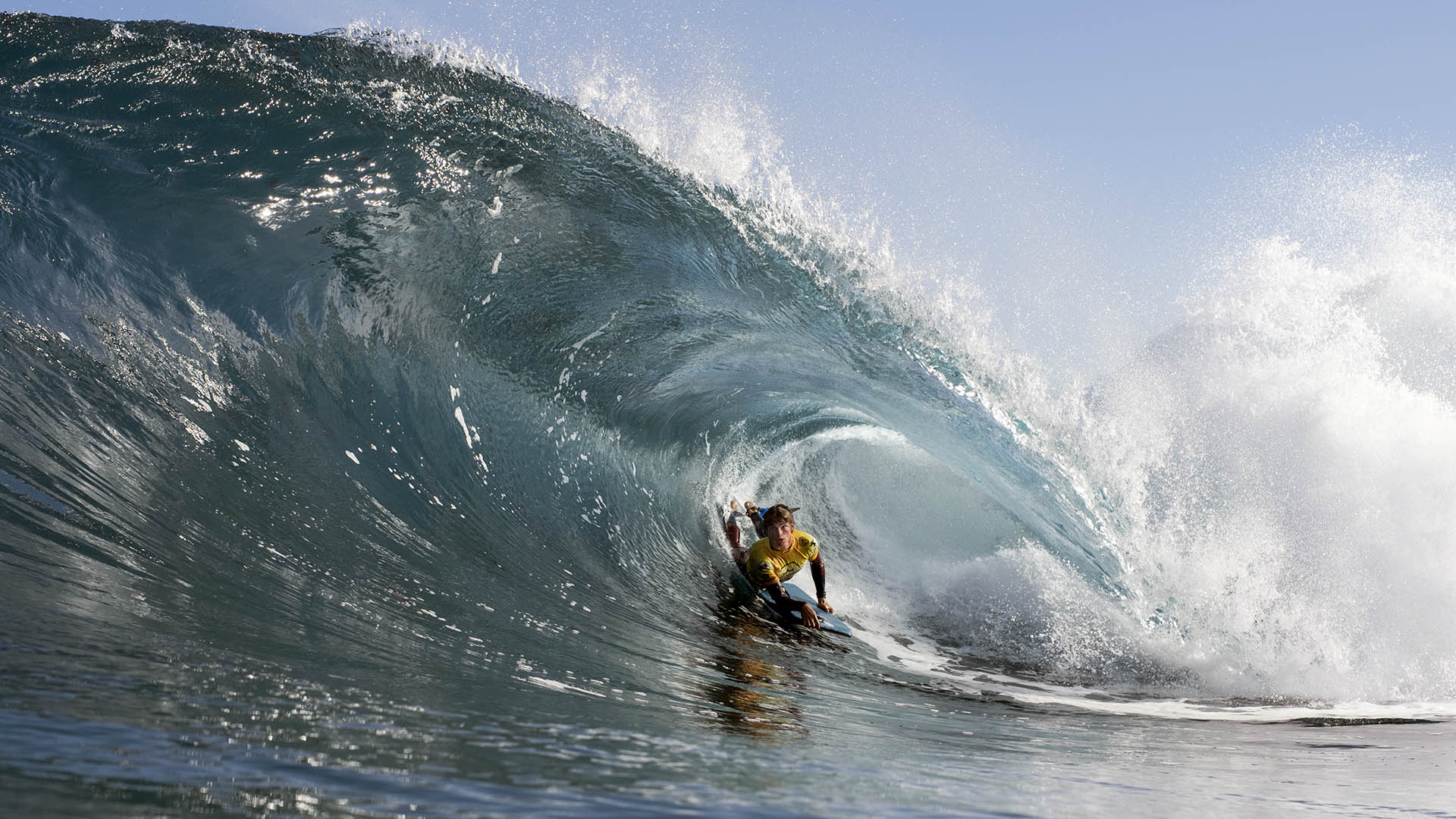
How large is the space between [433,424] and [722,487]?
3843 millimetres

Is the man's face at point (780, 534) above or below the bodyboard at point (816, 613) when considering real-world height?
above

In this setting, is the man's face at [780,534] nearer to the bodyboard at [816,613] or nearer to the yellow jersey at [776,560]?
the yellow jersey at [776,560]

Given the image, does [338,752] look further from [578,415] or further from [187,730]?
[578,415]

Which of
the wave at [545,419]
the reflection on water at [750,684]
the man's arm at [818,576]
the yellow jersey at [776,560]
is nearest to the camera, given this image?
the reflection on water at [750,684]

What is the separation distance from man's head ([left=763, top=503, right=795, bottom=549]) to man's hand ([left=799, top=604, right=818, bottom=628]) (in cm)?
61

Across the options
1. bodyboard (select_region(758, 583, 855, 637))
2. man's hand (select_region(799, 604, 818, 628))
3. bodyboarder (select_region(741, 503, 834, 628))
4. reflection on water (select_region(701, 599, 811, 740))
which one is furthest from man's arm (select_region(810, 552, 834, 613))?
reflection on water (select_region(701, 599, 811, 740))

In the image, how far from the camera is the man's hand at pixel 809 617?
20.3ft

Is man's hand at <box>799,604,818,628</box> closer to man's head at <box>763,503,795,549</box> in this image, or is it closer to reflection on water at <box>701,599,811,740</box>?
reflection on water at <box>701,599,811,740</box>

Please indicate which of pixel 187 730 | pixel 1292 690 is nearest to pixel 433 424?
pixel 187 730

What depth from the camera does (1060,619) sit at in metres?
7.27

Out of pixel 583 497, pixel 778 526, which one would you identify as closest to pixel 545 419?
pixel 583 497

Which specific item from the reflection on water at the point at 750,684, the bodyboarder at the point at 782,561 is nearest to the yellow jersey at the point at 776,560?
the bodyboarder at the point at 782,561

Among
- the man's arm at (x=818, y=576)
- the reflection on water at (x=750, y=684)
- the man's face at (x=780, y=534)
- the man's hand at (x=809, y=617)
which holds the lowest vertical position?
the reflection on water at (x=750, y=684)

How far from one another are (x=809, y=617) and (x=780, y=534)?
717mm
